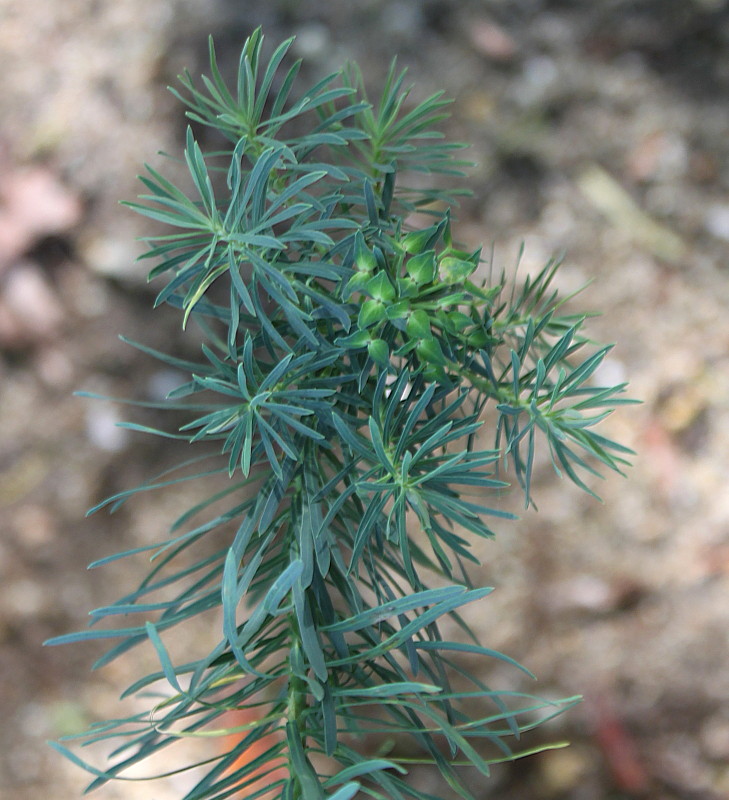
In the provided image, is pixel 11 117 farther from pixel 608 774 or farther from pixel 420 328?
pixel 608 774

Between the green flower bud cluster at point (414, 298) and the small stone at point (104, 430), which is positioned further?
the small stone at point (104, 430)

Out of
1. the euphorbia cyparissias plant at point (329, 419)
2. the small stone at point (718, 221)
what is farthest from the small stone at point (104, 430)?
the small stone at point (718, 221)

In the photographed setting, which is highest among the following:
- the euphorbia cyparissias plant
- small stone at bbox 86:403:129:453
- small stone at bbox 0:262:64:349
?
small stone at bbox 0:262:64:349

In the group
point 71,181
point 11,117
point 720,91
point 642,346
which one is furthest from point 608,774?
point 11,117

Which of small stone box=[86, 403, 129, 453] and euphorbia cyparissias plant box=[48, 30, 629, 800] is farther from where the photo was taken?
small stone box=[86, 403, 129, 453]

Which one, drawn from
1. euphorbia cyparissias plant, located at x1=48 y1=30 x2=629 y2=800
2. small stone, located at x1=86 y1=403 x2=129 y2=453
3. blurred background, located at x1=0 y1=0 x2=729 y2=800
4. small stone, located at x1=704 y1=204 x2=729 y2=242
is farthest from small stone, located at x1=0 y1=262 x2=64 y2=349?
small stone, located at x1=704 y1=204 x2=729 y2=242

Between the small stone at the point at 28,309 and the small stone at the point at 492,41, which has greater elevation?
the small stone at the point at 492,41

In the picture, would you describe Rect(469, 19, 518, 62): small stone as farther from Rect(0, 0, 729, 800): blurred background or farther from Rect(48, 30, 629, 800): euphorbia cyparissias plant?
Rect(48, 30, 629, 800): euphorbia cyparissias plant

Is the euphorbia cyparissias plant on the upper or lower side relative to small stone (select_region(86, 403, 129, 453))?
lower

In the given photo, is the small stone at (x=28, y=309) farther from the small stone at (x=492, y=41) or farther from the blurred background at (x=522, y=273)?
the small stone at (x=492, y=41)
